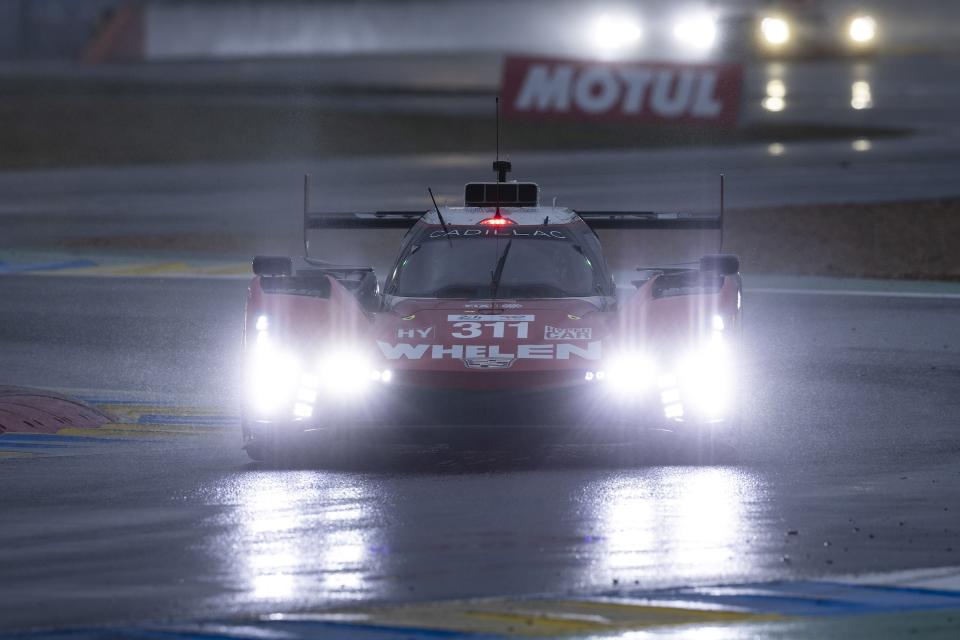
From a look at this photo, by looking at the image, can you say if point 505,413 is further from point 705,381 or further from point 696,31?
point 696,31

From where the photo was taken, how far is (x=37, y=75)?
59.3m

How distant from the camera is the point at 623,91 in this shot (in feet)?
132

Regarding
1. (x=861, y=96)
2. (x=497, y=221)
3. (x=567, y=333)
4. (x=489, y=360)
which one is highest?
(x=861, y=96)

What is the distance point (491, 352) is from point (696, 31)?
2376 inches

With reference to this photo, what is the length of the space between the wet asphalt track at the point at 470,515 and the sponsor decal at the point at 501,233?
163 centimetres

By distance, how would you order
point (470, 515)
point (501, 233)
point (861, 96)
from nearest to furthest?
point (470, 515) < point (501, 233) < point (861, 96)

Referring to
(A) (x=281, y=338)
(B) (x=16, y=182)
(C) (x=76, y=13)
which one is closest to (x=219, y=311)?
(A) (x=281, y=338)

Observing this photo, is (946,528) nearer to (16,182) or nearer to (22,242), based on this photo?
(22,242)

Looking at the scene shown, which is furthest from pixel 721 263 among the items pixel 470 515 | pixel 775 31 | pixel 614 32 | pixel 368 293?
pixel 775 31

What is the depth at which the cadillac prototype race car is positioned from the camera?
10.5 meters

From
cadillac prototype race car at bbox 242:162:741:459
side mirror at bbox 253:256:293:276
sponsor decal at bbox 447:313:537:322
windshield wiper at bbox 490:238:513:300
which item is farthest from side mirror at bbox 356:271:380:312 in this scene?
sponsor decal at bbox 447:313:537:322

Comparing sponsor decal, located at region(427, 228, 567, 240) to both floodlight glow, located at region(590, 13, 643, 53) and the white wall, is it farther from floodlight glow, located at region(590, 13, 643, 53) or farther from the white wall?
floodlight glow, located at region(590, 13, 643, 53)

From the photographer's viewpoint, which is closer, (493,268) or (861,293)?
(493,268)

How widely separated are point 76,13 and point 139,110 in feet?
82.2
